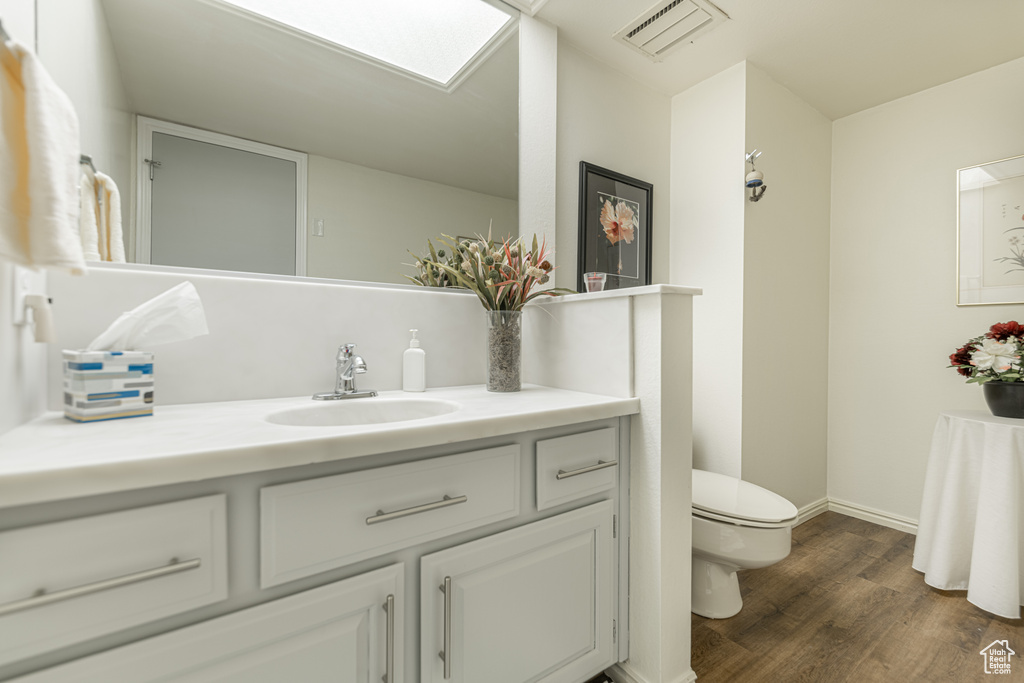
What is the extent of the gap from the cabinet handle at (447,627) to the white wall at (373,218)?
35.8 inches

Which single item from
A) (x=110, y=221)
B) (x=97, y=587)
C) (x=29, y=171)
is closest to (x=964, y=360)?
(x=97, y=587)

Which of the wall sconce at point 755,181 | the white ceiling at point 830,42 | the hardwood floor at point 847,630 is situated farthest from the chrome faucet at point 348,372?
the wall sconce at point 755,181

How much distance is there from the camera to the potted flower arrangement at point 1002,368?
5.64 ft

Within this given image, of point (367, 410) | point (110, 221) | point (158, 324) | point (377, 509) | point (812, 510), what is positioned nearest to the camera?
point (377, 509)

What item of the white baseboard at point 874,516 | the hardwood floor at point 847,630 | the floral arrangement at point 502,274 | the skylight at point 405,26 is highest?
the skylight at point 405,26

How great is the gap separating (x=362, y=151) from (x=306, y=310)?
0.54m

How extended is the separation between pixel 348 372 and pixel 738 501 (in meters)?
1.37

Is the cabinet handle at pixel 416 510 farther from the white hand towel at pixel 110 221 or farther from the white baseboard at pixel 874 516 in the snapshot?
the white baseboard at pixel 874 516

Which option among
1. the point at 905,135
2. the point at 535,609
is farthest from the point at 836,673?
the point at 905,135

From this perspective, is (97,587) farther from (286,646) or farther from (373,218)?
(373,218)

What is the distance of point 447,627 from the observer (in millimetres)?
892

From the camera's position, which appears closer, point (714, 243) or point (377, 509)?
point (377, 509)

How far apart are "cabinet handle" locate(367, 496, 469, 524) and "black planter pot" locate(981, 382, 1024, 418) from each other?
2.18 meters

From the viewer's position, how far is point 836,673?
4.36 ft
